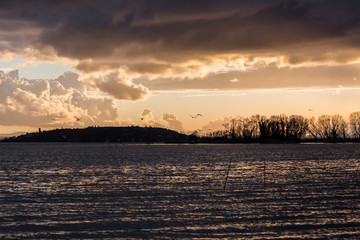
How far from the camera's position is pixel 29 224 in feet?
104

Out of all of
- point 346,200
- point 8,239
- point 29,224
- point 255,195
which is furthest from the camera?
point 255,195

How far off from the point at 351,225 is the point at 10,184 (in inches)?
1795

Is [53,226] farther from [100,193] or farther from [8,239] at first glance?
[100,193]

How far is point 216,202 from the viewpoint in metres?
41.9

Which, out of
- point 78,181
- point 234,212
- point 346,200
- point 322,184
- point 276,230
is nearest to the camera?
point 276,230

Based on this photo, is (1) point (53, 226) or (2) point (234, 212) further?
(2) point (234, 212)

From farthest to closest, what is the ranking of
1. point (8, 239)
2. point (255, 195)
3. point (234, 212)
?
1. point (255, 195)
2. point (234, 212)
3. point (8, 239)

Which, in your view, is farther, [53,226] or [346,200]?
[346,200]

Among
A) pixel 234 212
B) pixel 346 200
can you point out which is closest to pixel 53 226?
pixel 234 212

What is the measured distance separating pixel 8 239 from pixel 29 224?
4.38m

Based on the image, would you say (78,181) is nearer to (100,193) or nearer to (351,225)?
(100,193)

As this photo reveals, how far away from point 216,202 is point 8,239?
67.5 feet

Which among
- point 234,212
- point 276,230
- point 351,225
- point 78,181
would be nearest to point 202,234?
point 276,230

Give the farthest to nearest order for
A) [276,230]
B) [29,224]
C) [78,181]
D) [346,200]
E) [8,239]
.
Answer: [78,181], [346,200], [29,224], [276,230], [8,239]
